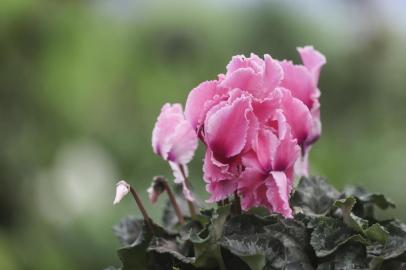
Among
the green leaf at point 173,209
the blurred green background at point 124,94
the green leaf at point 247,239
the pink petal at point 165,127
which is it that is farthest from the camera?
the blurred green background at point 124,94

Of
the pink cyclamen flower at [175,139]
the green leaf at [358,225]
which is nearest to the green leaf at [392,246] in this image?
the green leaf at [358,225]

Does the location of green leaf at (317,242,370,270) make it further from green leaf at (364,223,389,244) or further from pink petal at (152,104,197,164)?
pink petal at (152,104,197,164)

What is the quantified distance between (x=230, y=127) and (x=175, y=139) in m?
0.10

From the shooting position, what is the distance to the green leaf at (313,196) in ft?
3.22

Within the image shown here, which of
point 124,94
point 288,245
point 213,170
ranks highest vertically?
point 213,170

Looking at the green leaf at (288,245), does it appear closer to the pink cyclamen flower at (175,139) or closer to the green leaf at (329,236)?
the green leaf at (329,236)

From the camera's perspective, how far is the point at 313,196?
1.00 metres

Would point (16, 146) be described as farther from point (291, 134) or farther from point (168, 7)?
point (291, 134)

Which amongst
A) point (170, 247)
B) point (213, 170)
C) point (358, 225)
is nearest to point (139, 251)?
point (170, 247)

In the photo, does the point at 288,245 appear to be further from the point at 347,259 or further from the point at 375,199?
the point at 375,199

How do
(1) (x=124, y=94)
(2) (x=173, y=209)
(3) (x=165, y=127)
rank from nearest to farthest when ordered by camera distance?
(3) (x=165, y=127), (2) (x=173, y=209), (1) (x=124, y=94)

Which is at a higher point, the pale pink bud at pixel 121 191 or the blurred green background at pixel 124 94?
the pale pink bud at pixel 121 191

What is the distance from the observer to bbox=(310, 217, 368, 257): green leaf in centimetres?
87

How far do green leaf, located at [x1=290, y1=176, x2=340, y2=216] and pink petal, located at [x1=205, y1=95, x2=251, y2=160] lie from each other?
0.15 m
